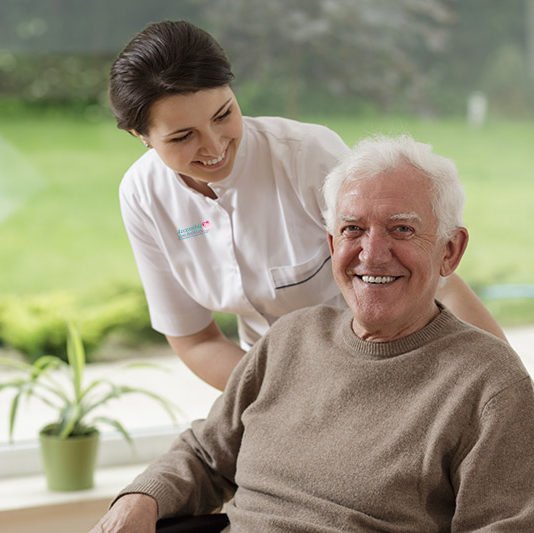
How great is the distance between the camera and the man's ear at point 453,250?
5.91 ft

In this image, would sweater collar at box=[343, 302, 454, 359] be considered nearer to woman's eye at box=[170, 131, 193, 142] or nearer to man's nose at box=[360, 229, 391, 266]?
man's nose at box=[360, 229, 391, 266]

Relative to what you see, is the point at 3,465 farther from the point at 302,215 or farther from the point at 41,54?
the point at 302,215

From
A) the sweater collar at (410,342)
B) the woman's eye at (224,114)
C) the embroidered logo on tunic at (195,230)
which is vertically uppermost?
the woman's eye at (224,114)

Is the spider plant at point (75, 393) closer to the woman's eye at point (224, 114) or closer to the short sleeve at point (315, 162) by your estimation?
the short sleeve at point (315, 162)

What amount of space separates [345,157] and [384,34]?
1711 millimetres

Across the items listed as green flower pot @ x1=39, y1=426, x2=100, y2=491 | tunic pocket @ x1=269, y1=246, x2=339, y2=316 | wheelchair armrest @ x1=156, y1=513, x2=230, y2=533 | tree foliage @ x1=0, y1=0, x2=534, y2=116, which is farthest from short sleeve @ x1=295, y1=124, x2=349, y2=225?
green flower pot @ x1=39, y1=426, x2=100, y2=491

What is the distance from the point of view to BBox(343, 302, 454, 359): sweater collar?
1781 mm

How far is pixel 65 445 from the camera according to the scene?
2990mm

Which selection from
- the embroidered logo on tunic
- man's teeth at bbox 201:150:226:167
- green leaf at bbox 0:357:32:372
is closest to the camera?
man's teeth at bbox 201:150:226:167

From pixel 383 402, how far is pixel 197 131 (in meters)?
0.72

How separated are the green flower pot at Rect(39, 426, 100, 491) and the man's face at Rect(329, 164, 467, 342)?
1578 mm

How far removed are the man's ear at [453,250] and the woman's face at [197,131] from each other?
0.56m

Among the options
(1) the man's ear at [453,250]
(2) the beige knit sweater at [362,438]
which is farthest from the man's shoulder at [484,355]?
(1) the man's ear at [453,250]

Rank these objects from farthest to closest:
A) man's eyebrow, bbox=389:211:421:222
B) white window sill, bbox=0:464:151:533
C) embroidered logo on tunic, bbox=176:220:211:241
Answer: white window sill, bbox=0:464:151:533 < embroidered logo on tunic, bbox=176:220:211:241 < man's eyebrow, bbox=389:211:421:222
